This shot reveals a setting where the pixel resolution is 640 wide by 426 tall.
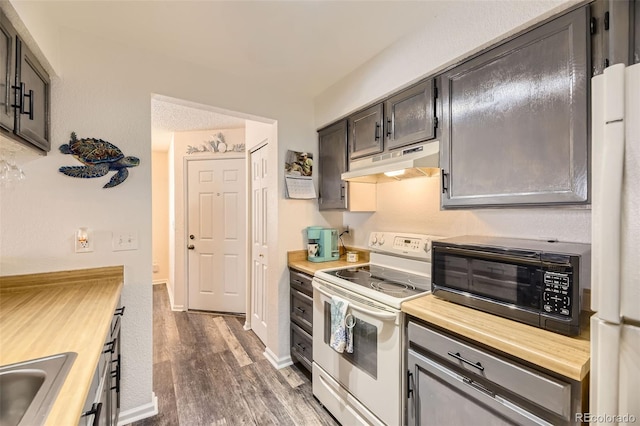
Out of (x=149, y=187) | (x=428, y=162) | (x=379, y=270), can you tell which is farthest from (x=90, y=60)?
(x=379, y=270)

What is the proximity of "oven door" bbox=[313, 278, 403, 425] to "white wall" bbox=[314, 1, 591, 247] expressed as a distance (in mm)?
774

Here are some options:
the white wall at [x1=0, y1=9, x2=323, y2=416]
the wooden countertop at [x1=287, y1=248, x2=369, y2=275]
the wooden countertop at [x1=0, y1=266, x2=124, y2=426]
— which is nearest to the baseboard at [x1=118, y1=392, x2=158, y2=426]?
the white wall at [x1=0, y1=9, x2=323, y2=416]

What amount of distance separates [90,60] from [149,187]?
84cm

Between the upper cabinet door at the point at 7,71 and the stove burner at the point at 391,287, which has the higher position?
the upper cabinet door at the point at 7,71

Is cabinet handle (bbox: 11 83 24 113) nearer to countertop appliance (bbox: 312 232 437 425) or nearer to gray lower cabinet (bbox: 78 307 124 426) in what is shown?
gray lower cabinet (bbox: 78 307 124 426)

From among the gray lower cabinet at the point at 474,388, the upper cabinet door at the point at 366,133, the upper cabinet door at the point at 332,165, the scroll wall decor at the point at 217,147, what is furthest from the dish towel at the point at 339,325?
the scroll wall decor at the point at 217,147

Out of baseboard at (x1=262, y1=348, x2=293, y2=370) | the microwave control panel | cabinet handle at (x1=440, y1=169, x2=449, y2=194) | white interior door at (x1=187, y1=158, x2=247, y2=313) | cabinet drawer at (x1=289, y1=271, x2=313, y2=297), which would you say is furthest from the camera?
white interior door at (x1=187, y1=158, x2=247, y2=313)

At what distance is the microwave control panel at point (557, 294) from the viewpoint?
0.99 m

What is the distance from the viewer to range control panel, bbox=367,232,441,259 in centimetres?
190

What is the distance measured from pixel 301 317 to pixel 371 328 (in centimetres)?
91

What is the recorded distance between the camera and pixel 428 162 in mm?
1574

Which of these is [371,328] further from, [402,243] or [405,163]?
[405,163]

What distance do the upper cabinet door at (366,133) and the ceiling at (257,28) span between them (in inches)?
14.8

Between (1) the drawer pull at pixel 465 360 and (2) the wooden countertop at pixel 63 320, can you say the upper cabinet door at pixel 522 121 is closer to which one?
(1) the drawer pull at pixel 465 360
